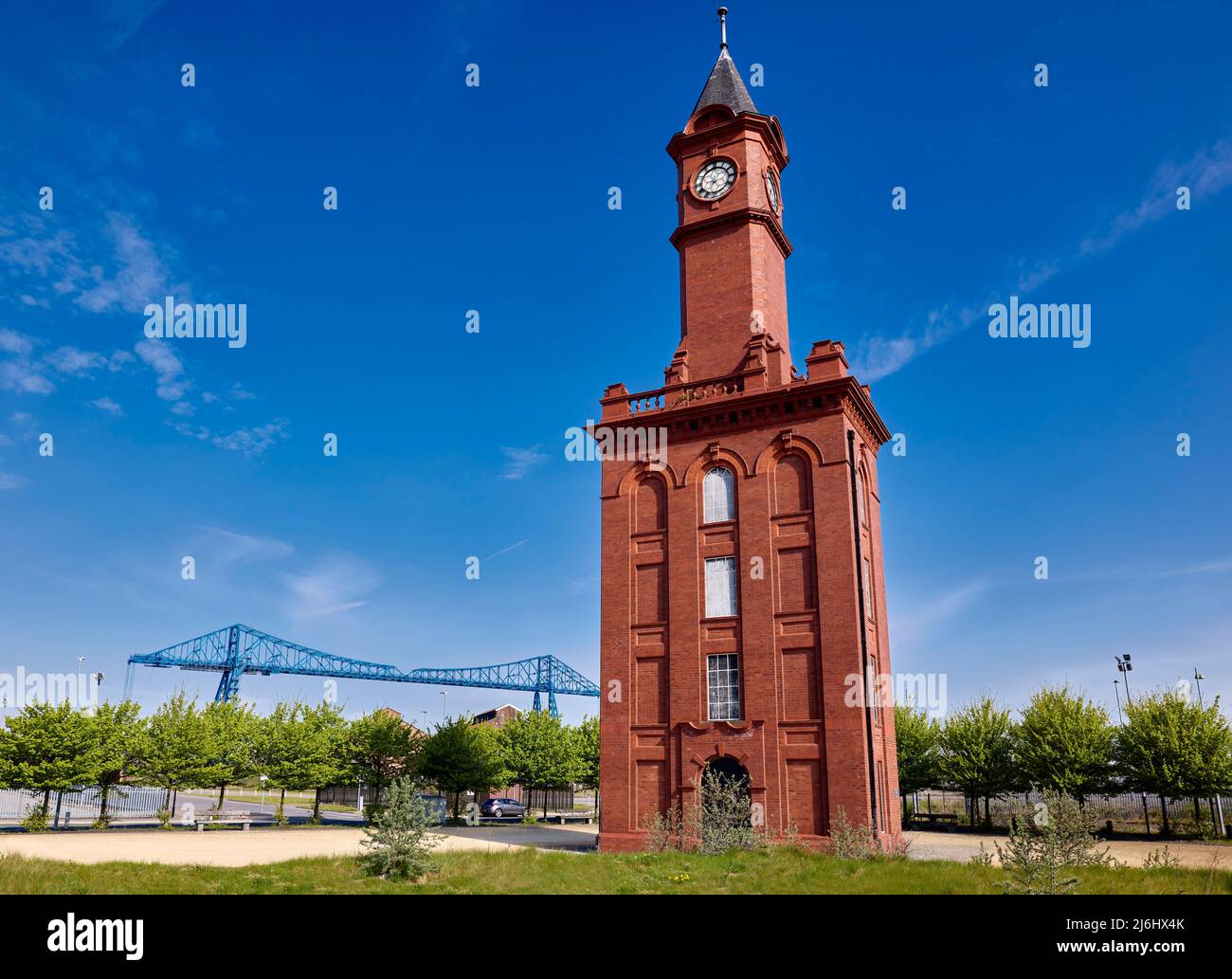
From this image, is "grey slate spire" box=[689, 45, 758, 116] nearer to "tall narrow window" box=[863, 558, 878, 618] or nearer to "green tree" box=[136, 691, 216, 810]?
"tall narrow window" box=[863, 558, 878, 618]

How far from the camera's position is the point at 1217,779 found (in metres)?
37.9

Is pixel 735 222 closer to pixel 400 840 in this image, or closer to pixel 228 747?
pixel 400 840

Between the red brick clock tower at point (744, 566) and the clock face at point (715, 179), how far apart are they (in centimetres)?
17

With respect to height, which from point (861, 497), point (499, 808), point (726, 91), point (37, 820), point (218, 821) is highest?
point (726, 91)

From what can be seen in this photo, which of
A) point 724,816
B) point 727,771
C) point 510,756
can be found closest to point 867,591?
point 727,771

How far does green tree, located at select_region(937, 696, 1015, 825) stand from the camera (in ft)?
138

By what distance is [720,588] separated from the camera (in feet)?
93.3

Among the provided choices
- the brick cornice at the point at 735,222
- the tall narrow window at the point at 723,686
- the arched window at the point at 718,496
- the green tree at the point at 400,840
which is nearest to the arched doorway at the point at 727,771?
the tall narrow window at the point at 723,686

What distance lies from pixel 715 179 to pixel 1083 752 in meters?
31.9

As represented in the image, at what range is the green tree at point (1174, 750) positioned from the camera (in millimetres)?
38125

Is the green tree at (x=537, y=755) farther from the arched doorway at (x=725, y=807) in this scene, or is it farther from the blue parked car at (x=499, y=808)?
the arched doorway at (x=725, y=807)

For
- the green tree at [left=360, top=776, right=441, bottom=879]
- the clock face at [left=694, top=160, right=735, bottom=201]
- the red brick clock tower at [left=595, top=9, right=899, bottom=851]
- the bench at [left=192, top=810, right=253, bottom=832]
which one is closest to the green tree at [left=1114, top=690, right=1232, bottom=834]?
the red brick clock tower at [left=595, top=9, right=899, bottom=851]
